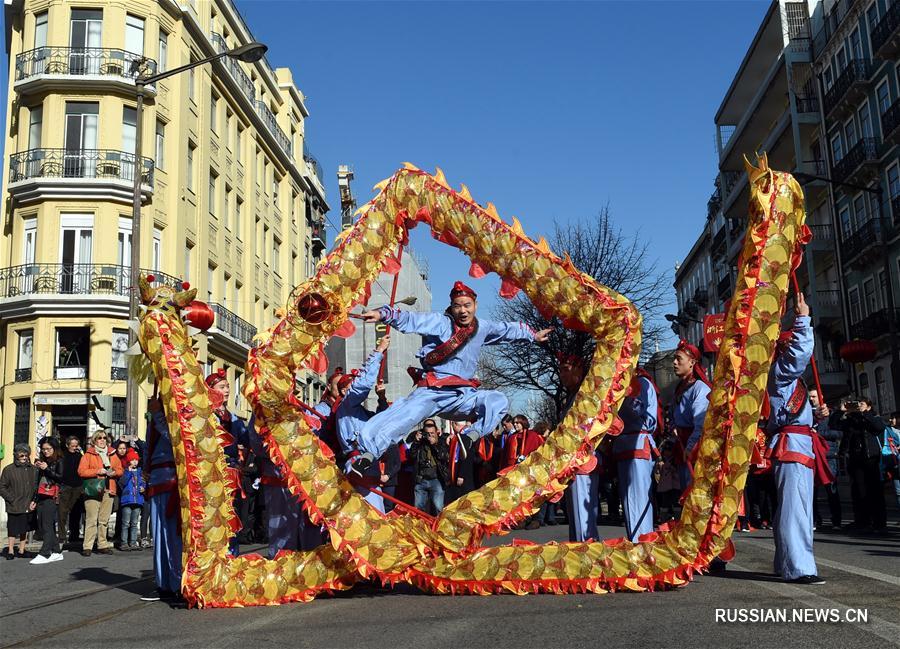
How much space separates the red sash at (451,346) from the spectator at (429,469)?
586 centimetres

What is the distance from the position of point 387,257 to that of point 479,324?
1007 millimetres

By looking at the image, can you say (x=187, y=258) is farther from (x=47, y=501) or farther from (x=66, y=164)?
(x=47, y=501)

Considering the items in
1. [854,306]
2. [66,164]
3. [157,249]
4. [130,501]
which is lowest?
[130,501]

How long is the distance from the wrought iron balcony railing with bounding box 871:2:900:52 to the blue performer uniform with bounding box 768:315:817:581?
27.5 m

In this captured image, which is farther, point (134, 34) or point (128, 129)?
point (134, 34)

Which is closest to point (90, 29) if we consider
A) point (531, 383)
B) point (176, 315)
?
point (531, 383)

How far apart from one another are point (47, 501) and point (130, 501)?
1501 millimetres

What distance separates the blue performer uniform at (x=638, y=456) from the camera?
8023 millimetres

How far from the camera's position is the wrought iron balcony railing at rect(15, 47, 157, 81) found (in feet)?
94.5

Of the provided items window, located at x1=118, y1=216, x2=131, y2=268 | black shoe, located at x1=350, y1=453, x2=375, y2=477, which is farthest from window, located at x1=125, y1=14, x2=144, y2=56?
black shoe, located at x1=350, y1=453, x2=375, y2=477

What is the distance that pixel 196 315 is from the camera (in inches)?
310

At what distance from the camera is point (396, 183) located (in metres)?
7.81

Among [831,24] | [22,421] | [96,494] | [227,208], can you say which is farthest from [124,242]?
[831,24]

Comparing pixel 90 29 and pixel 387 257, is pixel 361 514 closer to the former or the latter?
pixel 387 257
